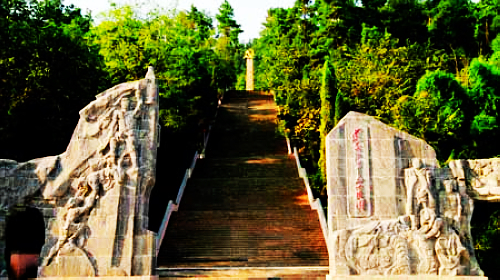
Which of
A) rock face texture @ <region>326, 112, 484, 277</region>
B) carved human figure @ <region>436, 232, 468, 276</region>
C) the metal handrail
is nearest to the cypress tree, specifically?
the metal handrail

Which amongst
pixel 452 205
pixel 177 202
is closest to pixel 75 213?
pixel 177 202

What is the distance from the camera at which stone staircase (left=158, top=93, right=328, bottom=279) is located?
582 inches

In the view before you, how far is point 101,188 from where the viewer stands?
40.1ft

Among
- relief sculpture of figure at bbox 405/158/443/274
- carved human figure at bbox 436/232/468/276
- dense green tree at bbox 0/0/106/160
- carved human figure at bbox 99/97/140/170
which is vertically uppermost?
dense green tree at bbox 0/0/106/160

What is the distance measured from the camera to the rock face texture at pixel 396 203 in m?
11.7

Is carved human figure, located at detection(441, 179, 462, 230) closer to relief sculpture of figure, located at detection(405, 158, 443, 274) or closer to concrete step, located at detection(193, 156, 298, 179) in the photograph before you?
relief sculpture of figure, located at detection(405, 158, 443, 274)

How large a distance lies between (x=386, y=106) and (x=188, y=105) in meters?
8.82

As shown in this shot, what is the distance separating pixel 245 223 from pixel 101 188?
6749 millimetres

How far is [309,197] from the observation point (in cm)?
2002

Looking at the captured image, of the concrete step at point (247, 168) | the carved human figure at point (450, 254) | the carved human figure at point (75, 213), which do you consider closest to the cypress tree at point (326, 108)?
the concrete step at point (247, 168)

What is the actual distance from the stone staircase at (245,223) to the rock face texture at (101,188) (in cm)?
193

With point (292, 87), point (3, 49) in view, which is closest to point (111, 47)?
point (3, 49)

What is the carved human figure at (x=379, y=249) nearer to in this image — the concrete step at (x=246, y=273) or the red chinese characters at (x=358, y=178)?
the red chinese characters at (x=358, y=178)

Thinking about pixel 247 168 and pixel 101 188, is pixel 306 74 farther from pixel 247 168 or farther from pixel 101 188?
pixel 101 188
